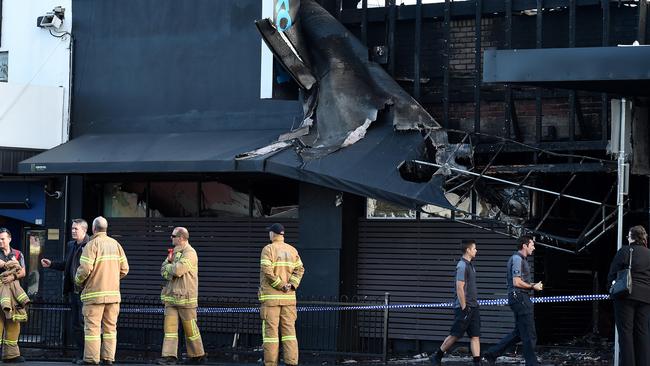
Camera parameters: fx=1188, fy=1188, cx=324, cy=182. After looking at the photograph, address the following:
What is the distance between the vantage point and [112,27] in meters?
20.3

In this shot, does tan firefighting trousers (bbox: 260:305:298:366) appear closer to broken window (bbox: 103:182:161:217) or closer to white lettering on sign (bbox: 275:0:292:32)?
white lettering on sign (bbox: 275:0:292:32)

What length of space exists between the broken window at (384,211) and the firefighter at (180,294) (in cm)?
363

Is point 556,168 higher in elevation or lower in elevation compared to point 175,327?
higher

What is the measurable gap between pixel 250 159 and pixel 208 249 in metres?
2.88

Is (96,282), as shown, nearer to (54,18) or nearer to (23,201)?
(23,201)

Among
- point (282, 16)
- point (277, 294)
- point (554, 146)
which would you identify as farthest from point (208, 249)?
point (554, 146)

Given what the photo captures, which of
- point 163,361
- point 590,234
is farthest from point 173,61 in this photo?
point 590,234

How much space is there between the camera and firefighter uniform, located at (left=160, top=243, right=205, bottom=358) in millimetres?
15688

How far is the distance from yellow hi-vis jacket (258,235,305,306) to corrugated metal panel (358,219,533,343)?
11.8ft

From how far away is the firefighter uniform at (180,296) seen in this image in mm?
15688

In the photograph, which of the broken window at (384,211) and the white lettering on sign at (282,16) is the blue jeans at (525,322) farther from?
the white lettering on sign at (282,16)

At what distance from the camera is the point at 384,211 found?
18.5m

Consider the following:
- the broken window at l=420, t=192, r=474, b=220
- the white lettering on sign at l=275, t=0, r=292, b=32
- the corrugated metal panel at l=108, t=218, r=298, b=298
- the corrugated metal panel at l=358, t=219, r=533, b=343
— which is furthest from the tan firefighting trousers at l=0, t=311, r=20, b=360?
the broken window at l=420, t=192, r=474, b=220

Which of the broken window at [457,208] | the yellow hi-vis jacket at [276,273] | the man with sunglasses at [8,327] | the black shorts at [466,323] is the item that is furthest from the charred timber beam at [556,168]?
the man with sunglasses at [8,327]
